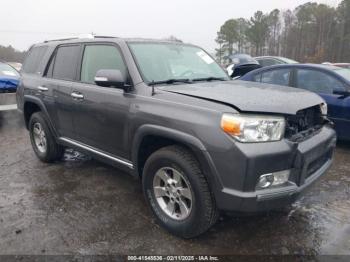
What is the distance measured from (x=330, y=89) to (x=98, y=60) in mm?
3918

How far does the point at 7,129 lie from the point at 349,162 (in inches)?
285

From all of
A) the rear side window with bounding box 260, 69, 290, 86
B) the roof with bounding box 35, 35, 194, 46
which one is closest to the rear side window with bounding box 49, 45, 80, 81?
the roof with bounding box 35, 35, 194, 46

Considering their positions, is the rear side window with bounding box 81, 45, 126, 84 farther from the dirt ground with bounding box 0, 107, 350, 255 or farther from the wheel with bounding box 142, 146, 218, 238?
the dirt ground with bounding box 0, 107, 350, 255

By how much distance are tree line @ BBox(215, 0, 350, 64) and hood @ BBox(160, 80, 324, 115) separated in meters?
39.2

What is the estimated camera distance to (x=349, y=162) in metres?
5.20


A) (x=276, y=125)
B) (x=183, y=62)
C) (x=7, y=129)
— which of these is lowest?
(x=7, y=129)

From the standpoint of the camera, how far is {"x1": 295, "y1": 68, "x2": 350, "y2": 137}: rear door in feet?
18.0

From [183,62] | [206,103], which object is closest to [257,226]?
[206,103]

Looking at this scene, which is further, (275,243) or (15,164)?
(15,164)

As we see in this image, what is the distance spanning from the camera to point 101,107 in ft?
12.3

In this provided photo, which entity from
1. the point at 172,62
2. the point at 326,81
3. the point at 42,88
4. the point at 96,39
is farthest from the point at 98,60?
the point at 326,81

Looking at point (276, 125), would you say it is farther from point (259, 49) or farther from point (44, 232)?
point (259, 49)

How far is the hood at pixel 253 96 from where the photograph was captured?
2.74 meters

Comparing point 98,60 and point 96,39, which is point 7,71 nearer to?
point 96,39
